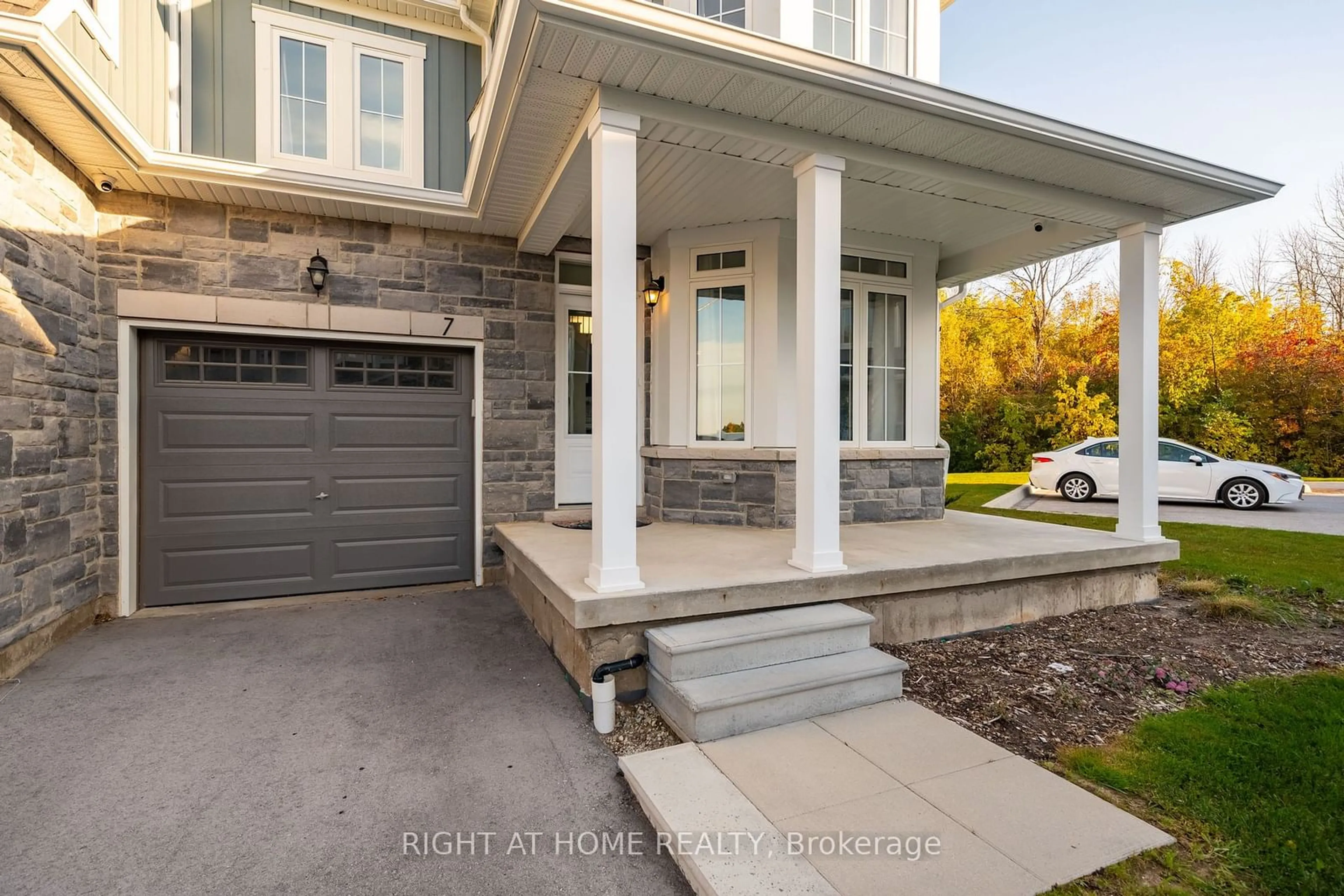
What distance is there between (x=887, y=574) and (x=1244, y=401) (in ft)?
49.8

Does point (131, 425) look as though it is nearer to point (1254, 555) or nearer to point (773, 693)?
Result: point (773, 693)

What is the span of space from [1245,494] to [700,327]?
31.1 feet

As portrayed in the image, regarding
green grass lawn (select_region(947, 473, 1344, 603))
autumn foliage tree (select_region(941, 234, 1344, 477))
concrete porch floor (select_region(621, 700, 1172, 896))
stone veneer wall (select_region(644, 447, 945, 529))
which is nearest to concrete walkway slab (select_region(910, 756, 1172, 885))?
concrete porch floor (select_region(621, 700, 1172, 896))

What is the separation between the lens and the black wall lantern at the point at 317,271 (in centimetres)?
452

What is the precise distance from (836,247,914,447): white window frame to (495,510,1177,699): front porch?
30.5 inches

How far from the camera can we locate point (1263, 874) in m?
1.73

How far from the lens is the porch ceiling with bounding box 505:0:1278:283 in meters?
2.74

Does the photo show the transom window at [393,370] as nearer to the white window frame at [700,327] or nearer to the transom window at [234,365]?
the transom window at [234,365]

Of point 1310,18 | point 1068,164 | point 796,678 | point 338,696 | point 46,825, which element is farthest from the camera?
point 1310,18

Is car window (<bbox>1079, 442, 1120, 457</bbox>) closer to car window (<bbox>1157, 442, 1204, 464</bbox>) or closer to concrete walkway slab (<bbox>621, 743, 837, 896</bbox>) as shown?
car window (<bbox>1157, 442, 1204, 464</bbox>)

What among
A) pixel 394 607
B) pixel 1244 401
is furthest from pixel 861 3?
pixel 1244 401

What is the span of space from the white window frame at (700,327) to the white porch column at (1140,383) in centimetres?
270

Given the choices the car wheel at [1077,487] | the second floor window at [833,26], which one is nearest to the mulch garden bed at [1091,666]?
the second floor window at [833,26]

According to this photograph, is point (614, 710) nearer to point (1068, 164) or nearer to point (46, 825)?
point (46, 825)
